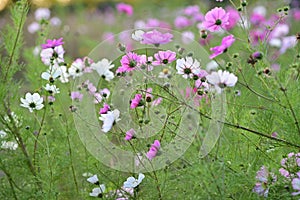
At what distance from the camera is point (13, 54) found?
167 cm

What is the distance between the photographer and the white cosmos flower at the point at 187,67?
1.30 m

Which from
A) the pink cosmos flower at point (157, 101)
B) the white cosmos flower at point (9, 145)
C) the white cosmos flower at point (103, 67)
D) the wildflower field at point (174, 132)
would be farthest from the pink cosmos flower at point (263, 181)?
the white cosmos flower at point (9, 145)

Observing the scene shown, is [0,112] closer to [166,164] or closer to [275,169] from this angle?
[166,164]

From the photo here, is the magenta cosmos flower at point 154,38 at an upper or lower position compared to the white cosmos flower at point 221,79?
upper

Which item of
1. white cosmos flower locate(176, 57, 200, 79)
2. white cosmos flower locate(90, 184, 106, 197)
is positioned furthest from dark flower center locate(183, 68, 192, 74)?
white cosmos flower locate(90, 184, 106, 197)

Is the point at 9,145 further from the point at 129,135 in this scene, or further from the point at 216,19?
the point at 216,19

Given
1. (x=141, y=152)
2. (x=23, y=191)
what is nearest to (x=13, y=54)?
(x=23, y=191)

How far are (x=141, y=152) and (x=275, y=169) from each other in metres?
0.35

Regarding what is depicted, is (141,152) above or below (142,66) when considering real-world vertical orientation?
below

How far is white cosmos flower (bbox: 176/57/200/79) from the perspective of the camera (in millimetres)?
1305

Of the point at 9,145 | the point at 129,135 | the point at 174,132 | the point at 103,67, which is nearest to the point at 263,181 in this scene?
the point at 174,132

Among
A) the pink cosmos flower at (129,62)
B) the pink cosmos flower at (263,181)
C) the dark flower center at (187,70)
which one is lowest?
the pink cosmos flower at (263,181)

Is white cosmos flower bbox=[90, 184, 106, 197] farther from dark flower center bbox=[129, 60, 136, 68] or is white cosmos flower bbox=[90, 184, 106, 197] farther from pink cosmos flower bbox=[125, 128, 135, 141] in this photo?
dark flower center bbox=[129, 60, 136, 68]

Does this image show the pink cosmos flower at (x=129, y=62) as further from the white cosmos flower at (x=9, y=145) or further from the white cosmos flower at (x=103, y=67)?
the white cosmos flower at (x=9, y=145)
